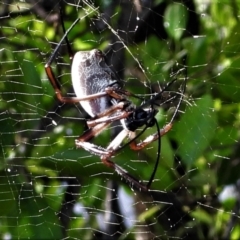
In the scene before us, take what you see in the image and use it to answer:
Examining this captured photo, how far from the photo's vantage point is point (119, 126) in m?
1.45

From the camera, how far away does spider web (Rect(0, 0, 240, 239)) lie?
1475mm

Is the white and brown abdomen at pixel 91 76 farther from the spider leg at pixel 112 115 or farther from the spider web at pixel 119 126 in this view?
the spider web at pixel 119 126

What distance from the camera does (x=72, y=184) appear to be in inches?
63.7

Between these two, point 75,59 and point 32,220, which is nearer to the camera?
point 75,59

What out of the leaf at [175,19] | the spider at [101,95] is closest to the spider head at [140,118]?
the spider at [101,95]

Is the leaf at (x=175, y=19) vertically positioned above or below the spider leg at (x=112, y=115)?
above

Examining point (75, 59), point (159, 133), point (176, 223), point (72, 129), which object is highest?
point (75, 59)

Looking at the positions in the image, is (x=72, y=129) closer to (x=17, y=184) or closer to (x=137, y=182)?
(x=17, y=184)

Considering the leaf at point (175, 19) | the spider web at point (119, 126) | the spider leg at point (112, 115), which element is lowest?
the spider web at point (119, 126)

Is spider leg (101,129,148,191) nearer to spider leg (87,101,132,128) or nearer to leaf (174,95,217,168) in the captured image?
spider leg (87,101,132,128)

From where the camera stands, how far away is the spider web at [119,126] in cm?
147

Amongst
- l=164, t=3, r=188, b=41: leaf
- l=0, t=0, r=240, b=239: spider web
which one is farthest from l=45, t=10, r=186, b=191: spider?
l=164, t=3, r=188, b=41: leaf

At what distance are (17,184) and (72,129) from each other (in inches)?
6.6

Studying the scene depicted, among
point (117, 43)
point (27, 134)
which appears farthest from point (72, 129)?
point (117, 43)
